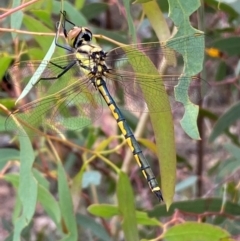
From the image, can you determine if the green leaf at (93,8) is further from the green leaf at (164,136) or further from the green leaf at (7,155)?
the green leaf at (164,136)

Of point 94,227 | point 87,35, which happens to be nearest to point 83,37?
point 87,35

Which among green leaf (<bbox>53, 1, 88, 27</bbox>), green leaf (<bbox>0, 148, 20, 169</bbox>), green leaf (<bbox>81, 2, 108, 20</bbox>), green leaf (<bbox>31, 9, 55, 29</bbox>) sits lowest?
green leaf (<bbox>0, 148, 20, 169</bbox>)

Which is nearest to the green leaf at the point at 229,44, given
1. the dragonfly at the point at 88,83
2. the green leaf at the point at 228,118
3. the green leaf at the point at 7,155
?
the green leaf at the point at 228,118

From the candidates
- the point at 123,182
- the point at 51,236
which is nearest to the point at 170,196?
the point at 123,182

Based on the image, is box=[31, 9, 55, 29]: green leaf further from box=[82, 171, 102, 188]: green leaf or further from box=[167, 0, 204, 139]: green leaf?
box=[167, 0, 204, 139]: green leaf

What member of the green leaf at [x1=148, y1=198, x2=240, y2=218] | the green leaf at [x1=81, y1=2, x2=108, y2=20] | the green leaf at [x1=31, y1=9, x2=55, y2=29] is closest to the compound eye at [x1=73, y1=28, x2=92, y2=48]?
the green leaf at [x1=31, y1=9, x2=55, y2=29]

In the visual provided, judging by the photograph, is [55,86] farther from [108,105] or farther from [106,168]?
[106,168]

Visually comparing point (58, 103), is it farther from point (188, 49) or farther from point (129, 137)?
point (188, 49)
